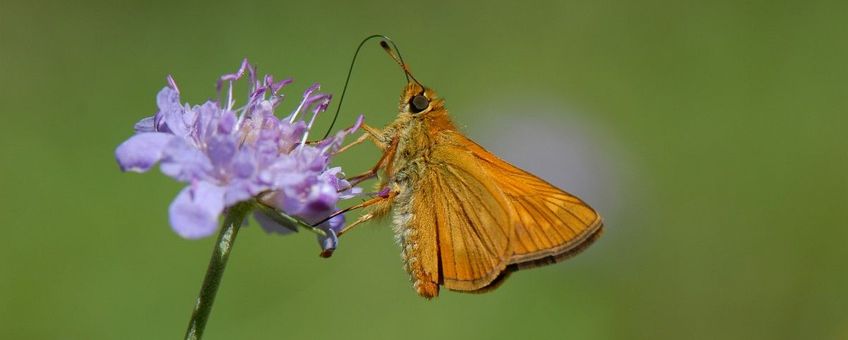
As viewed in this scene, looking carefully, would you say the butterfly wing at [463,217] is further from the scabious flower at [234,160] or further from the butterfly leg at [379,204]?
the scabious flower at [234,160]

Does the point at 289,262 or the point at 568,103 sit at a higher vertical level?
the point at 568,103

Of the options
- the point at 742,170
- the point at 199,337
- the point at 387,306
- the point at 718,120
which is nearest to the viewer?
the point at 199,337

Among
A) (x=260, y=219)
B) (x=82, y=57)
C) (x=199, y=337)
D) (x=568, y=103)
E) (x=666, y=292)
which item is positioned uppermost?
(x=568, y=103)

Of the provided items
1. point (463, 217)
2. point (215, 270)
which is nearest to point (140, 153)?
point (215, 270)

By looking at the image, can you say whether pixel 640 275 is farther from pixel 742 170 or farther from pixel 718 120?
pixel 718 120

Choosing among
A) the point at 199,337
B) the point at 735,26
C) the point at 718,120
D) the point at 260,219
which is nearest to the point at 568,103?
the point at 718,120

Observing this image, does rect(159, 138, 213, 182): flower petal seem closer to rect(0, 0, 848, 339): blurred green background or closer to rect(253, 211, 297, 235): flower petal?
rect(253, 211, 297, 235): flower petal

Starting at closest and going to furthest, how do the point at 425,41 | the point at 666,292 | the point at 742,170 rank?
1. the point at 666,292
2. the point at 742,170
3. the point at 425,41

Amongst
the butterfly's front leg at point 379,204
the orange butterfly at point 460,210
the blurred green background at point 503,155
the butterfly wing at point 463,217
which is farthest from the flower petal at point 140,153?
the blurred green background at point 503,155

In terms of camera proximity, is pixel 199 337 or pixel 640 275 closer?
pixel 199 337
